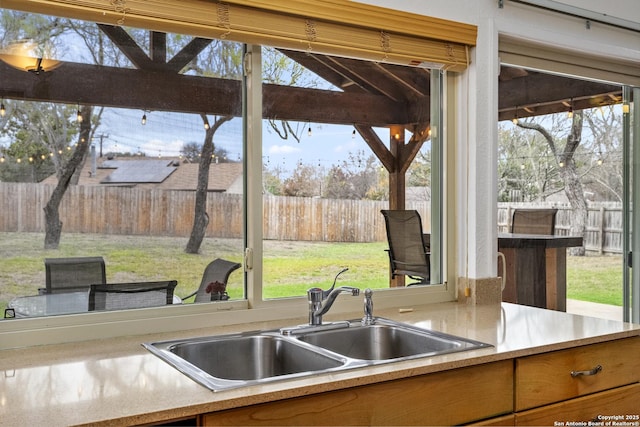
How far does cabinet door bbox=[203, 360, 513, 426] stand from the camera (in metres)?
1.44

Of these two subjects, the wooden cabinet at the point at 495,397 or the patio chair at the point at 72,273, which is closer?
the wooden cabinet at the point at 495,397

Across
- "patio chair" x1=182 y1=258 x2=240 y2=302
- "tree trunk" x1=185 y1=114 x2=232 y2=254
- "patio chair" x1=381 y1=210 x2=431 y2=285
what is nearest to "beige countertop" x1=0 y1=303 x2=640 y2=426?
"patio chair" x1=182 y1=258 x2=240 y2=302

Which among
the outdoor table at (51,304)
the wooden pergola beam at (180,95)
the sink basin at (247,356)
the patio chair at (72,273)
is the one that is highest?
the wooden pergola beam at (180,95)

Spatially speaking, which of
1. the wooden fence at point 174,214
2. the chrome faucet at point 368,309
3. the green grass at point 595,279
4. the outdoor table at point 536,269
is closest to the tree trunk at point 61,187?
the wooden fence at point 174,214

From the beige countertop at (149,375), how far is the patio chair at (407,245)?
0.43 m

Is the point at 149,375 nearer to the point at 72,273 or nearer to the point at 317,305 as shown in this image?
the point at 72,273

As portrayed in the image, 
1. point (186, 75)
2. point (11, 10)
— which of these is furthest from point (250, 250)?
point (11, 10)

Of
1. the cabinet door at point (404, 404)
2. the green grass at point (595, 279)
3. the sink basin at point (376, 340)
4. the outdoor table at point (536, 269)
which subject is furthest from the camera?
the green grass at point (595, 279)

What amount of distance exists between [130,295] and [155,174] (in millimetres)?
405

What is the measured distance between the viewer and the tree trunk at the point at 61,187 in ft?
6.22

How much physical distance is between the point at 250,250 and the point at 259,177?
265 millimetres

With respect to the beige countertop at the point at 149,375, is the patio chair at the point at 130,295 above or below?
above

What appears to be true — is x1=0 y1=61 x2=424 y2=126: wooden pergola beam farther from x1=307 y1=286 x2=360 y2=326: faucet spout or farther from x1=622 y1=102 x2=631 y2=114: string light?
x1=622 y1=102 x2=631 y2=114: string light

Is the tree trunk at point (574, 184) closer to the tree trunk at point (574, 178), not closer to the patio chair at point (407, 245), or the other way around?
the tree trunk at point (574, 178)
